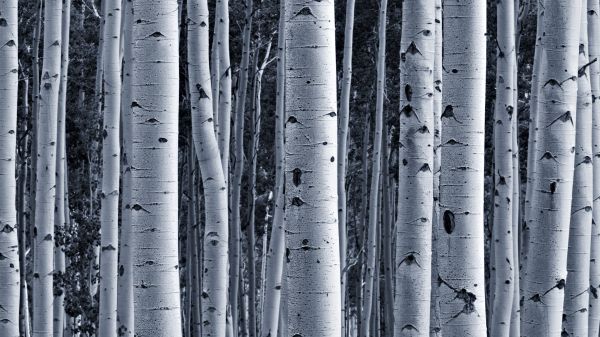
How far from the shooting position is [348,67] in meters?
11.3

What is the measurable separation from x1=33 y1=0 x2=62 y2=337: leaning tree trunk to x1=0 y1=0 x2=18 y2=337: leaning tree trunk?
7.24 ft

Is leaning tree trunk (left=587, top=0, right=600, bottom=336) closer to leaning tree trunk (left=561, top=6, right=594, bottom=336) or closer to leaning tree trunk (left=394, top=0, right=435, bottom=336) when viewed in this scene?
leaning tree trunk (left=561, top=6, right=594, bottom=336)

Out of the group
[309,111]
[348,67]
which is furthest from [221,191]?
[348,67]

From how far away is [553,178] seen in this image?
3.61 meters

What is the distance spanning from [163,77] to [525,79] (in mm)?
14285

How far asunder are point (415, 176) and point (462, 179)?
2.89ft

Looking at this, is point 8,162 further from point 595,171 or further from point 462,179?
point 595,171

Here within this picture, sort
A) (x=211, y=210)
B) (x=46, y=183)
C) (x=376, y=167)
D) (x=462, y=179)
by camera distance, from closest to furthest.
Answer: (x=462, y=179) → (x=211, y=210) → (x=46, y=183) → (x=376, y=167)

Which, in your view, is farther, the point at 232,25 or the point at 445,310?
the point at 232,25

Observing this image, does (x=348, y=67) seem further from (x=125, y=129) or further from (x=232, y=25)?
Answer: (x=232, y=25)

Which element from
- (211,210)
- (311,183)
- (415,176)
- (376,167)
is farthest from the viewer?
(376,167)

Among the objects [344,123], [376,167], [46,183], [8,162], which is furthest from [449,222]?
[376,167]

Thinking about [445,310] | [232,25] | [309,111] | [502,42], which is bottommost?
[445,310]

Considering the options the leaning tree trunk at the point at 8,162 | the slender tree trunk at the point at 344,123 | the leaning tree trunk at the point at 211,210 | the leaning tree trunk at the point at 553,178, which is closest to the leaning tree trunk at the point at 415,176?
the leaning tree trunk at the point at 553,178
